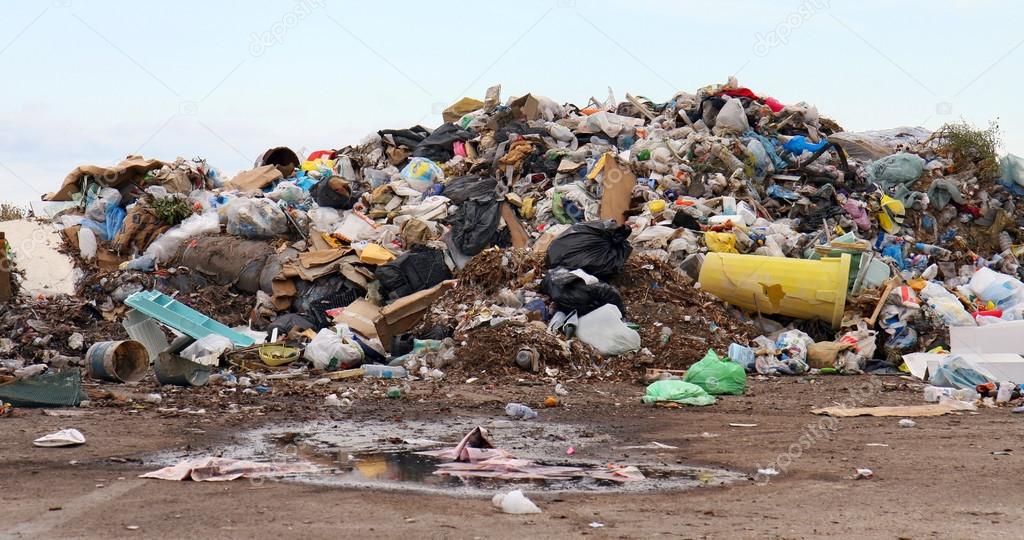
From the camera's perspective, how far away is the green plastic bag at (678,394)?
293 inches

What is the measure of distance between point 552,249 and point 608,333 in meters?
1.29

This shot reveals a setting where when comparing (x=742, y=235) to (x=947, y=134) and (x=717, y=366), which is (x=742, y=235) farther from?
(x=947, y=134)

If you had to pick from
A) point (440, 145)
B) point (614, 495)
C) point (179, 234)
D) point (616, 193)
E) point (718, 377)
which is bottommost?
point (614, 495)

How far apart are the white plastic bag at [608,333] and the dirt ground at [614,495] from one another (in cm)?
200

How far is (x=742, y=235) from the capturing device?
10.9m

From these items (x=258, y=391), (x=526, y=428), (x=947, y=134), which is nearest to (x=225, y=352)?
(x=258, y=391)

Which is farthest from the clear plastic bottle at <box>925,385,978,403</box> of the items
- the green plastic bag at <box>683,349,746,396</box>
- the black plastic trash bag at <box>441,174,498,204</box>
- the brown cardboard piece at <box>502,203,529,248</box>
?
the black plastic trash bag at <box>441,174,498,204</box>

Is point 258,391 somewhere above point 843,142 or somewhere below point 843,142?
below

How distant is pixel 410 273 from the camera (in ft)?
35.5

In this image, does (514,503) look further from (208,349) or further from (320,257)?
(320,257)

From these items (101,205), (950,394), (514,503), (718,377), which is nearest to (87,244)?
(101,205)

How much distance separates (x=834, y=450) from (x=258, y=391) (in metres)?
4.24

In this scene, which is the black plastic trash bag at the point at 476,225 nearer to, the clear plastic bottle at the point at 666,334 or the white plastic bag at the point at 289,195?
the white plastic bag at the point at 289,195

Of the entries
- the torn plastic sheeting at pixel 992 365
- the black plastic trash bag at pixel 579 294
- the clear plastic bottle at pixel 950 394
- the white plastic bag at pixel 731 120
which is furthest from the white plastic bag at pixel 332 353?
the white plastic bag at pixel 731 120
